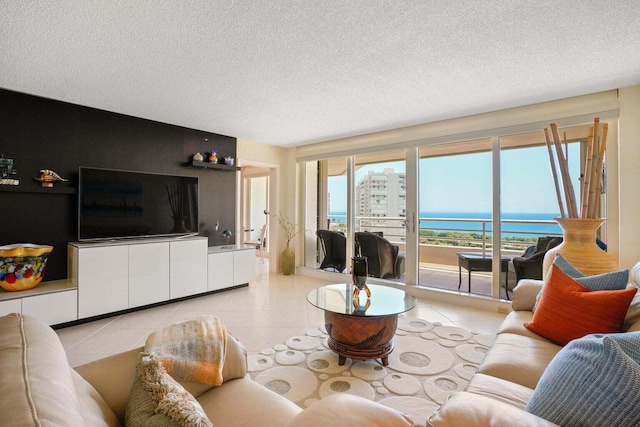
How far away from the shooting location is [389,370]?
7.34 feet

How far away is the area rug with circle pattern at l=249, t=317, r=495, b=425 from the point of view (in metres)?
1.92

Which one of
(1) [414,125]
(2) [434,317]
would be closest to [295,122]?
(1) [414,125]

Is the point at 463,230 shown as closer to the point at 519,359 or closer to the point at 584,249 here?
the point at 584,249

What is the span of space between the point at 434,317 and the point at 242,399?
109 inches

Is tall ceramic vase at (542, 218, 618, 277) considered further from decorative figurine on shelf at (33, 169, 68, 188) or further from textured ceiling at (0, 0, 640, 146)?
decorative figurine on shelf at (33, 169, 68, 188)

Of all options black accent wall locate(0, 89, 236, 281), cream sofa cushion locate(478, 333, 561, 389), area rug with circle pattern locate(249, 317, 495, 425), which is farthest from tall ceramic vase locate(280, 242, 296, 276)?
cream sofa cushion locate(478, 333, 561, 389)

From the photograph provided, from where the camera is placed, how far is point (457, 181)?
4.18m

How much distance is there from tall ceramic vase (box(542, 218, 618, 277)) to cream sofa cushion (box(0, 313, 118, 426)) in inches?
120

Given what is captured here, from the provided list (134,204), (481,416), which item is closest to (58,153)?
(134,204)

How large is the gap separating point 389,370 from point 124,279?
9.76 ft

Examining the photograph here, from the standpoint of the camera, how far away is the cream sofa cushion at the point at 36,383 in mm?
514

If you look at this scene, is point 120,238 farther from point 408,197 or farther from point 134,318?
point 408,197

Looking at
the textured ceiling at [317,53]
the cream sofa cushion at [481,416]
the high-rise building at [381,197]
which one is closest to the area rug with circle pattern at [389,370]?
the cream sofa cushion at [481,416]

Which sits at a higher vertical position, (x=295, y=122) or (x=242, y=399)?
(x=295, y=122)
